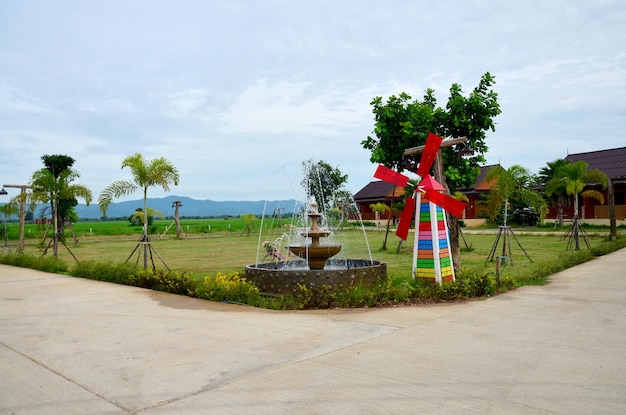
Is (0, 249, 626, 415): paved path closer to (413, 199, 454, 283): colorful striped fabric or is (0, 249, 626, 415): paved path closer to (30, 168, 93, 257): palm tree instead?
(413, 199, 454, 283): colorful striped fabric

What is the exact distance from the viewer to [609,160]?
113ft

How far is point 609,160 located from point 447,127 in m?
27.7

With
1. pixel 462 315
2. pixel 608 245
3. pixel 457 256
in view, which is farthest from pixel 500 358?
pixel 608 245

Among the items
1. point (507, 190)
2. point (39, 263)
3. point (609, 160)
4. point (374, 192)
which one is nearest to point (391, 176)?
point (507, 190)

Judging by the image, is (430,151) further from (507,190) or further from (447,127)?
(507,190)

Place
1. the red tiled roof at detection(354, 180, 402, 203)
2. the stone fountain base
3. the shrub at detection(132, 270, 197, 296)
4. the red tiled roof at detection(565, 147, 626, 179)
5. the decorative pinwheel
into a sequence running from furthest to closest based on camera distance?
1. the red tiled roof at detection(354, 180, 402, 203)
2. the red tiled roof at detection(565, 147, 626, 179)
3. the shrub at detection(132, 270, 197, 296)
4. the decorative pinwheel
5. the stone fountain base

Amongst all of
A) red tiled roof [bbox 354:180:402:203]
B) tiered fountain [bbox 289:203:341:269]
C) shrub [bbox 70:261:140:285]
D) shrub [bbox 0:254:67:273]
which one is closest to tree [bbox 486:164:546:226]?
tiered fountain [bbox 289:203:341:269]

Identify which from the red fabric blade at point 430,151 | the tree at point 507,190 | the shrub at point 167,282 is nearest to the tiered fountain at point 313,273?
the shrub at point 167,282

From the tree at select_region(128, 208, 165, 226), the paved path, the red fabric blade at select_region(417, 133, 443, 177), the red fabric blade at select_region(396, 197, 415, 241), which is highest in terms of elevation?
the red fabric blade at select_region(417, 133, 443, 177)

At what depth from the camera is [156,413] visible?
12.7 feet

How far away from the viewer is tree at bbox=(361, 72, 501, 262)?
12.2 meters

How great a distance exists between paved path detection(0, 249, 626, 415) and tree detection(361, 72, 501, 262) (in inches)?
181

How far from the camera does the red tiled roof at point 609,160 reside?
32.8 m

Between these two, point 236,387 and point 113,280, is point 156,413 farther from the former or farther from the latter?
point 113,280
